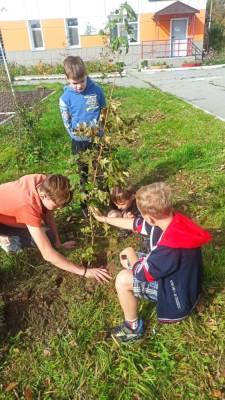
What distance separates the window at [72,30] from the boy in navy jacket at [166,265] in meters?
24.8

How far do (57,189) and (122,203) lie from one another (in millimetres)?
1074

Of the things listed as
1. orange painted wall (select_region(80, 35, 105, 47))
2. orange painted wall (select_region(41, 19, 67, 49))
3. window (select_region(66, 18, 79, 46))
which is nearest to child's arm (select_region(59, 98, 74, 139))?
orange painted wall (select_region(41, 19, 67, 49))

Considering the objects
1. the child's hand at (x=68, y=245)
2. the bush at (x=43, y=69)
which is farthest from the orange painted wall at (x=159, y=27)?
the child's hand at (x=68, y=245)

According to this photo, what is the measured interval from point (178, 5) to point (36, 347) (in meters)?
26.2

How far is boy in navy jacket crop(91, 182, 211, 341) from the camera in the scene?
2.00 m

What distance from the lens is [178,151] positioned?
18.5 feet

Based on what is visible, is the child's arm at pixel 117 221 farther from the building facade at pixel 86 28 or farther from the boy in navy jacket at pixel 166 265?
the building facade at pixel 86 28

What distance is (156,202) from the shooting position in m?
2.08

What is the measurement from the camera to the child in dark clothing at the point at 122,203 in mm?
3375

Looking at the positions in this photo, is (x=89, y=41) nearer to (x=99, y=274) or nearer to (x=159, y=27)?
(x=159, y=27)

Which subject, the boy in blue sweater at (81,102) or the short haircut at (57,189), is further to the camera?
the boy in blue sweater at (81,102)

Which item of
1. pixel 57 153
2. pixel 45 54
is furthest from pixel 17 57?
pixel 57 153

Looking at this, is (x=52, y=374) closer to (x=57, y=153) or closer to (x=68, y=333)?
(x=68, y=333)

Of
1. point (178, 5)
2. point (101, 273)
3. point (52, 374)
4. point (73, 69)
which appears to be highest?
point (178, 5)
